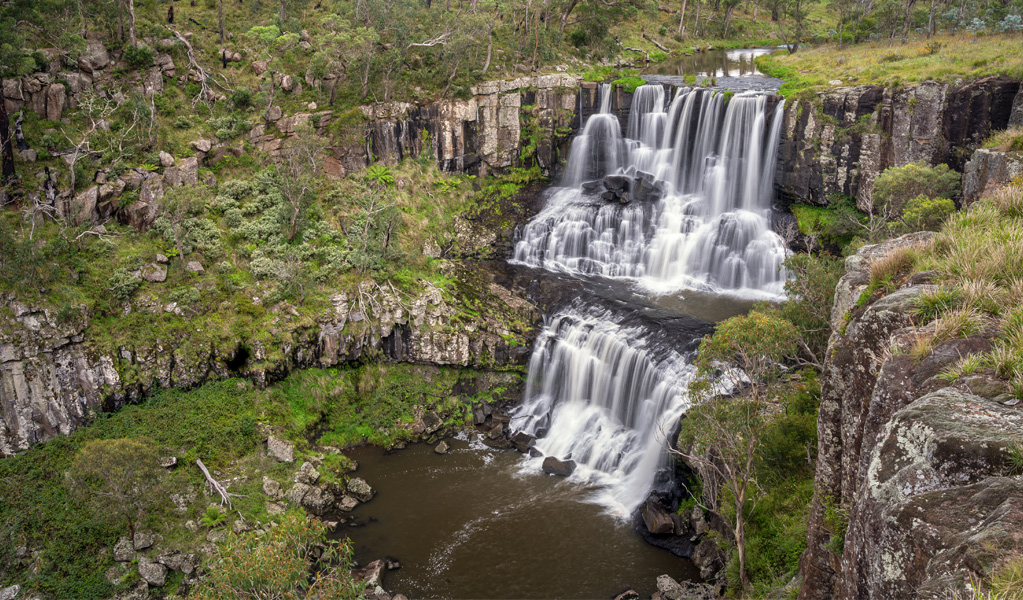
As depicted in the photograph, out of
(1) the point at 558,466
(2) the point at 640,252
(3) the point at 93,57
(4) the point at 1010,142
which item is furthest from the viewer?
(2) the point at 640,252

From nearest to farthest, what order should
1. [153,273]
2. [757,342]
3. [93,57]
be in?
1. [757,342]
2. [153,273]
3. [93,57]

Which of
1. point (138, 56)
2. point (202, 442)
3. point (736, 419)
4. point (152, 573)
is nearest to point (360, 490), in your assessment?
point (202, 442)

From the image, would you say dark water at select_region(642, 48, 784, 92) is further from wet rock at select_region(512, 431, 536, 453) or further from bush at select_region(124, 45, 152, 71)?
bush at select_region(124, 45, 152, 71)

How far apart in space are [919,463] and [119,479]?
82.6ft

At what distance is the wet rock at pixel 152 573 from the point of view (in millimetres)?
22062

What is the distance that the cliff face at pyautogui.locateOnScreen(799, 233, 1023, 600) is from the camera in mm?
6965

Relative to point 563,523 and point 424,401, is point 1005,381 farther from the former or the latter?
point 424,401

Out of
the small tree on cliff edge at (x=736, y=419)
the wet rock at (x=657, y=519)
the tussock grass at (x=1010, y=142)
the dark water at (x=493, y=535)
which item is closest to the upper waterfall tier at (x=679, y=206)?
the tussock grass at (x=1010, y=142)

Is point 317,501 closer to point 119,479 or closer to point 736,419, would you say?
point 119,479

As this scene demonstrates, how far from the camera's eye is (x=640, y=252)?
39812mm

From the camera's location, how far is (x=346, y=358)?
3325cm

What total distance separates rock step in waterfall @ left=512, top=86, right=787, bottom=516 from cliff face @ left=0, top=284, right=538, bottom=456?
3461mm

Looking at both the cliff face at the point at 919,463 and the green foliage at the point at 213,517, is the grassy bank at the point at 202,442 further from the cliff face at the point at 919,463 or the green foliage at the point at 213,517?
the cliff face at the point at 919,463

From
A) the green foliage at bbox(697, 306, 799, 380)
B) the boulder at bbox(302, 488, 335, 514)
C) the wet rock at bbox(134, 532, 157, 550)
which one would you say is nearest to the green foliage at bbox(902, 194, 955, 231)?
the green foliage at bbox(697, 306, 799, 380)
